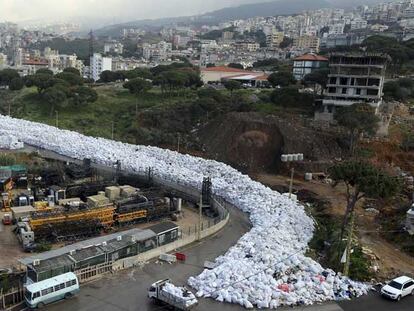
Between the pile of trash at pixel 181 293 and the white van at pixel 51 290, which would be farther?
the pile of trash at pixel 181 293

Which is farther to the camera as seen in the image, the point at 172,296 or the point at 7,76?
the point at 7,76

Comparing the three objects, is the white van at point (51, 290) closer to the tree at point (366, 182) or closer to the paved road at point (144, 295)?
the paved road at point (144, 295)

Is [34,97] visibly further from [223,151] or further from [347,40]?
[347,40]

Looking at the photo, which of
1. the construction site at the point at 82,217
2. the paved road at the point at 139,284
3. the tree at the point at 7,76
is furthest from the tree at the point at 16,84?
the paved road at the point at 139,284

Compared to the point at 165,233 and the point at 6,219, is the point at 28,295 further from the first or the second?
the point at 6,219

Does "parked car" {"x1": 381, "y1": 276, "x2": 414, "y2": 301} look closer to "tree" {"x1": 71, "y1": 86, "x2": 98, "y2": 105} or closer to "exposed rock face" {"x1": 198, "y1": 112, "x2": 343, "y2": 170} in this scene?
"exposed rock face" {"x1": 198, "y1": 112, "x2": 343, "y2": 170}

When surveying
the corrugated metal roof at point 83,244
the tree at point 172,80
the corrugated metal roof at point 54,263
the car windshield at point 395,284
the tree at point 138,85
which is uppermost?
the tree at point 172,80

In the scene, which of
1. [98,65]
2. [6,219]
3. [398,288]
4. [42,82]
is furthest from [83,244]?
[98,65]
